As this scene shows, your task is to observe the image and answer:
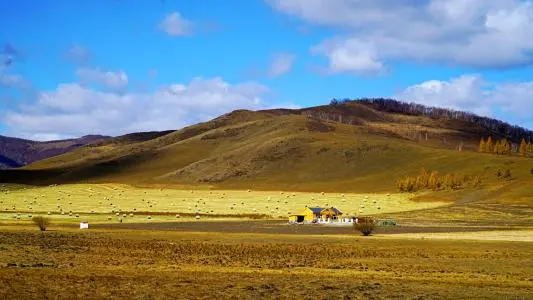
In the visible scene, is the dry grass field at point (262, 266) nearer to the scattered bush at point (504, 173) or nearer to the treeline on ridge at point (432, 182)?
the treeline on ridge at point (432, 182)

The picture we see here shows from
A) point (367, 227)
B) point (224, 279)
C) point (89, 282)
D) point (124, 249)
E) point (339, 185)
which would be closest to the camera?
point (89, 282)

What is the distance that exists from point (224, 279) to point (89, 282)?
4.83m

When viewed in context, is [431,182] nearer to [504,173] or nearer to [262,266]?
[504,173]

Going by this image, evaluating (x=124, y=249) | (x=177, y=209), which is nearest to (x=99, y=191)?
(x=177, y=209)

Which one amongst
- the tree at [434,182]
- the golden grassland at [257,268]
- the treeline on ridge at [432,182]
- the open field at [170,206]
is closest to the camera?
the golden grassland at [257,268]

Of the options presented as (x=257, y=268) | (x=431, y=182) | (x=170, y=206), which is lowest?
(x=257, y=268)

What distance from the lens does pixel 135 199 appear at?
5000 inches

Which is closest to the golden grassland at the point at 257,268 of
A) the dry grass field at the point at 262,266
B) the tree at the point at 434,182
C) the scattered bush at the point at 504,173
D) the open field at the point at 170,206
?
the dry grass field at the point at 262,266

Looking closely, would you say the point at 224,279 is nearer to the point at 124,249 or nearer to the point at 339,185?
the point at 124,249

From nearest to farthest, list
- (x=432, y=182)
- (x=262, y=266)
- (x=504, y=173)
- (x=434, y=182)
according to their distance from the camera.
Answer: (x=262, y=266) → (x=504, y=173) → (x=434, y=182) → (x=432, y=182)

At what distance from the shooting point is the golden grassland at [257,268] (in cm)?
2284

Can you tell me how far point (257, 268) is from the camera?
1227 inches

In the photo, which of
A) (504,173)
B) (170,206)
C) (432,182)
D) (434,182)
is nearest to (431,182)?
(432,182)

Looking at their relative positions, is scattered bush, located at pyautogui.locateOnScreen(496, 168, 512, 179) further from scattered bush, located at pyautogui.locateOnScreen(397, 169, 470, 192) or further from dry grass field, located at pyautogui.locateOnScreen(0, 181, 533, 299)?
dry grass field, located at pyautogui.locateOnScreen(0, 181, 533, 299)
